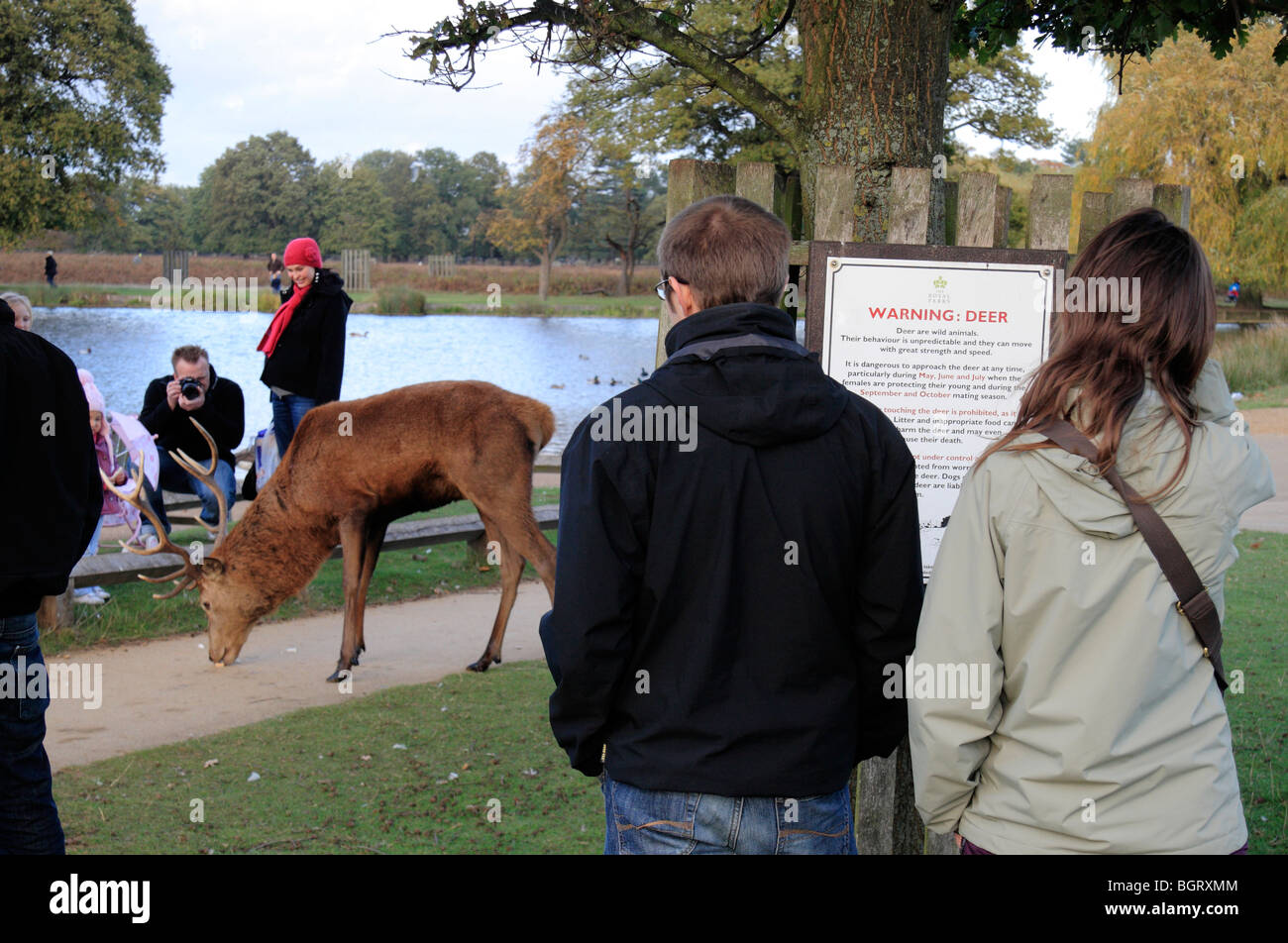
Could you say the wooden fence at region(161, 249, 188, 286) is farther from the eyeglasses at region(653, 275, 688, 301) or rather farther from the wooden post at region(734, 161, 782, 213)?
the eyeglasses at region(653, 275, 688, 301)

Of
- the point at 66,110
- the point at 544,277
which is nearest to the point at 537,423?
the point at 66,110

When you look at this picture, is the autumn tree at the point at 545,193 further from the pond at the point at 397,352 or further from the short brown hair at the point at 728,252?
the short brown hair at the point at 728,252

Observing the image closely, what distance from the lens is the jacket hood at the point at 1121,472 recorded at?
2322 mm

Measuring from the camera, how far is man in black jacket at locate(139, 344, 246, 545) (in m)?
9.64

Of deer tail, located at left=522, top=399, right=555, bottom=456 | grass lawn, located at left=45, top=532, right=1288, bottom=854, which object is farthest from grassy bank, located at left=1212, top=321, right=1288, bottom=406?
deer tail, located at left=522, top=399, right=555, bottom=456

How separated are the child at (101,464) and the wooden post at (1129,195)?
6.99m

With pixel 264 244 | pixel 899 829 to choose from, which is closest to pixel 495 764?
pixel 899 829

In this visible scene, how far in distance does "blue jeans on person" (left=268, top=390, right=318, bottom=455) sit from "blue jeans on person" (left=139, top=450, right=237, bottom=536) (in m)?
0.66

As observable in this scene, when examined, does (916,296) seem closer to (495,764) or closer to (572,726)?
(572,726)

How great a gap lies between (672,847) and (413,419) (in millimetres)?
5716

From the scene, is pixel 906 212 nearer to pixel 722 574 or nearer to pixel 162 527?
pixel 722 574

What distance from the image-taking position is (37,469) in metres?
3.83

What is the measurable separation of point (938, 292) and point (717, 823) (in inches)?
78.7

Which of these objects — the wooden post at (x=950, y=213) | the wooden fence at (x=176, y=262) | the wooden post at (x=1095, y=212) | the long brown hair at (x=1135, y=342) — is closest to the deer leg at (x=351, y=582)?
the wooden post at (x=950, y=213)
